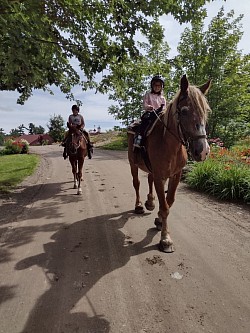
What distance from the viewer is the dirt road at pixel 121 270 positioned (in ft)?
8.86

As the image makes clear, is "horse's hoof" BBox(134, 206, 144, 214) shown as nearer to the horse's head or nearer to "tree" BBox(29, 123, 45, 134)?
the horse's head

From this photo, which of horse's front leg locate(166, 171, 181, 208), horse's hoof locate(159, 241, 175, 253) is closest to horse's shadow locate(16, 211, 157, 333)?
horse's hoof locate(159, 241, 175, 253)

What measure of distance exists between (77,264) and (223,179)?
512 centimetres

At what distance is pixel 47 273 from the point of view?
358 cm

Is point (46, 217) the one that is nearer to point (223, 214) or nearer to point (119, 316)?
point (119, 316)

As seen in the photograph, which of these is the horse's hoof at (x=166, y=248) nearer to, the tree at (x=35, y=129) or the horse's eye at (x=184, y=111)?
the horse's eye at (x=184, y=111)

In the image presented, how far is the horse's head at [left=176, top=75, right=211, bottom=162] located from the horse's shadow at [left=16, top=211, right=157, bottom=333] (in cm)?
198

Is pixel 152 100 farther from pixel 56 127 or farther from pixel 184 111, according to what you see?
pixel 56 127

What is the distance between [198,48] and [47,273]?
54.8 feet

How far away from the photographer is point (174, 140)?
4.16 metres

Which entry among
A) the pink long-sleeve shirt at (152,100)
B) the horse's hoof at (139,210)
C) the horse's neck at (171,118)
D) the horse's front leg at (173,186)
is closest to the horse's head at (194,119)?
the horse's neck at (171,118)

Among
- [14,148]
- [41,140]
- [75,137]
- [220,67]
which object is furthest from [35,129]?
[75,137]

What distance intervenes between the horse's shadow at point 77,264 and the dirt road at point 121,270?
13 millimetres

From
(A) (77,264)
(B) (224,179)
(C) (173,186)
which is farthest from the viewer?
(B) (224,179)
